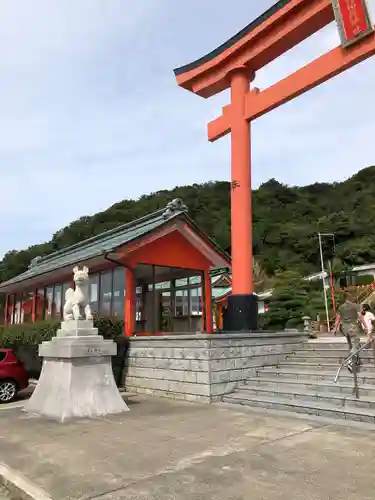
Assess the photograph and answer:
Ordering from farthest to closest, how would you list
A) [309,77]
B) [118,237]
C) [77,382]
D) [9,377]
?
1. [118,237]
2. [309,77]
3. [9,377]
4. [77,382]

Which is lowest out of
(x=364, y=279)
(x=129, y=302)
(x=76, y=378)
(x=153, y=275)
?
(x=76, y=378)

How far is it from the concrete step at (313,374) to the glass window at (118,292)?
5.49m

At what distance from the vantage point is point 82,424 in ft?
25.5

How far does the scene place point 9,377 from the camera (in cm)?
1111

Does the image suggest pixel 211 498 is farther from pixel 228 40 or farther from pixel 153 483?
pixel 228 40

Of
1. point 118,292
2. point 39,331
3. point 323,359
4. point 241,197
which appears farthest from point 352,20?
point 39,331

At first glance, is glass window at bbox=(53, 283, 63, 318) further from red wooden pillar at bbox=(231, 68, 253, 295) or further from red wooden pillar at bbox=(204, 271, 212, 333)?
red wooden pillar at bbox=(231, 68, 253, 295)

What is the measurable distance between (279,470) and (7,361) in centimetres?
835

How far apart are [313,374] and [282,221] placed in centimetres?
6552

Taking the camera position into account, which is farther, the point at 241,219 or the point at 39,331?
the point at 39,331

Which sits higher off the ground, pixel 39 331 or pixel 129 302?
pixel 129 302

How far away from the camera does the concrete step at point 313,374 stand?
859cm

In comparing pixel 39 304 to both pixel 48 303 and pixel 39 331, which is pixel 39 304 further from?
pixel 39 331

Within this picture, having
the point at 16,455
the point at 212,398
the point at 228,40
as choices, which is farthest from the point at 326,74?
the point at 16,455
